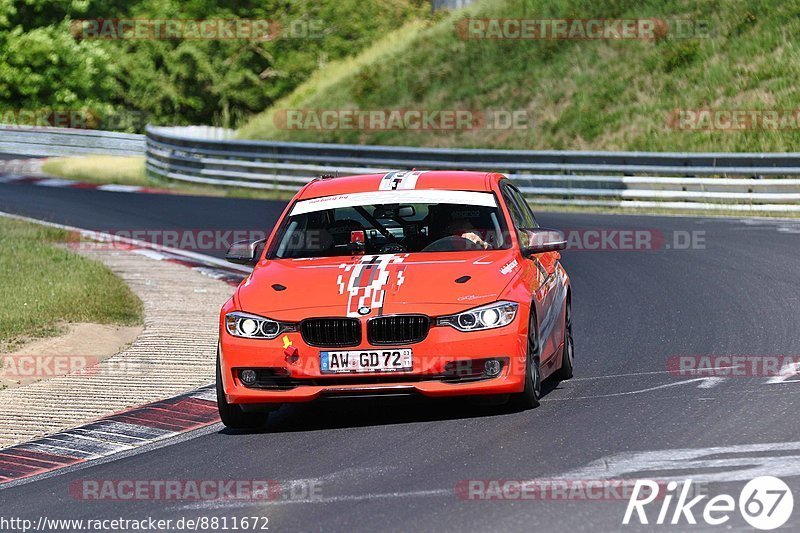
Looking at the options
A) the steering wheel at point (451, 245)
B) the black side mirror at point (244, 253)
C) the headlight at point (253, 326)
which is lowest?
the headlight at point (253, 326)

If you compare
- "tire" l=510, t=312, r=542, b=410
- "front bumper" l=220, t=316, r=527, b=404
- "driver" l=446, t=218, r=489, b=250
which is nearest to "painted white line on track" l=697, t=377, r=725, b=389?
"tire" l=510, t=312, r=542, b=410

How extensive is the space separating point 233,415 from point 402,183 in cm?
228

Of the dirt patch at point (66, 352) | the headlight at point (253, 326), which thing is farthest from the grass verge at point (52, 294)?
the headlight at point (253, 326)

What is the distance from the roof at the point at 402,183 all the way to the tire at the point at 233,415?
1886mm

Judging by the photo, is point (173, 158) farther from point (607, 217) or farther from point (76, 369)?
point (76, 369)

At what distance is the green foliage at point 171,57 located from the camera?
5294 cm

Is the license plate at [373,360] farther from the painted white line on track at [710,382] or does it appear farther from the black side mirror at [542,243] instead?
the painted white line on track at [710,382]

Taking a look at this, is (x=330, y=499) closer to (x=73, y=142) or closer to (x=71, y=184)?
(x=71, y=184)

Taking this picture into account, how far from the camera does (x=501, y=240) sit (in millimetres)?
9828

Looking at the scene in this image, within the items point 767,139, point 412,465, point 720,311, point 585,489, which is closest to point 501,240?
point 412,465

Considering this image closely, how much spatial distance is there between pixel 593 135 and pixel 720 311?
20.6m

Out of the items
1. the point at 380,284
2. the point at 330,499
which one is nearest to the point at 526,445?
the point at 330,499

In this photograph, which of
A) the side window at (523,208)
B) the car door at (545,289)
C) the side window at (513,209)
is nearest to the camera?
the car door at (545,289)

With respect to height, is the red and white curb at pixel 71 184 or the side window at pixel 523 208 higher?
the side window at pixel 523 208
